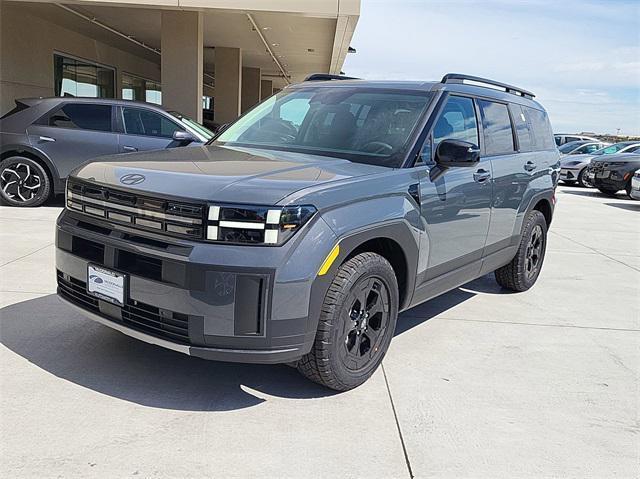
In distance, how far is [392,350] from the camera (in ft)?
13.9

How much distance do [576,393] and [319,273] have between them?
6.37 feet

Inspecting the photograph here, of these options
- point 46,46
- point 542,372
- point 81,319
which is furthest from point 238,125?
point 46,46

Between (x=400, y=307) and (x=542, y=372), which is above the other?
(x=400, y=307)

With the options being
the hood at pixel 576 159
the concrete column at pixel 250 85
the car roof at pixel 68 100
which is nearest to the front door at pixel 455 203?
the car roof at pixel 68 100

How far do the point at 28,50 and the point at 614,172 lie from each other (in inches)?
642

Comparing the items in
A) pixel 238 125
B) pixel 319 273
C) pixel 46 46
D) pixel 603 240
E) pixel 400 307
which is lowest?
pixel 603 240

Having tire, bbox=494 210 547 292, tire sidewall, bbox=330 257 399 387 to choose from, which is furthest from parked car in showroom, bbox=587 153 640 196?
tire sidewall, bbox=330 257 399 387

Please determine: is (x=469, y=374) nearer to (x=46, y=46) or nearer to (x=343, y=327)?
(x=343, y=327)

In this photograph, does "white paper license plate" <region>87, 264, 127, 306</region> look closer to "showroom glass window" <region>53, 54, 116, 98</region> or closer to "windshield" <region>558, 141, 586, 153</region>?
"showroom glass window" <region>53, 54, 116, 98</region>

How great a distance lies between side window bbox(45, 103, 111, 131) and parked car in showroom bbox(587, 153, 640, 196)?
13866mm

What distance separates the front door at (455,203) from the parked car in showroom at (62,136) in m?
5.17

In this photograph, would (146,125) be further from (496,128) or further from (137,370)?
(137,370)

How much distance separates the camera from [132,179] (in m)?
3.19

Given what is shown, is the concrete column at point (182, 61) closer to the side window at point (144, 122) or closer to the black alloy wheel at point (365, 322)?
the side window at point (144, 122)
